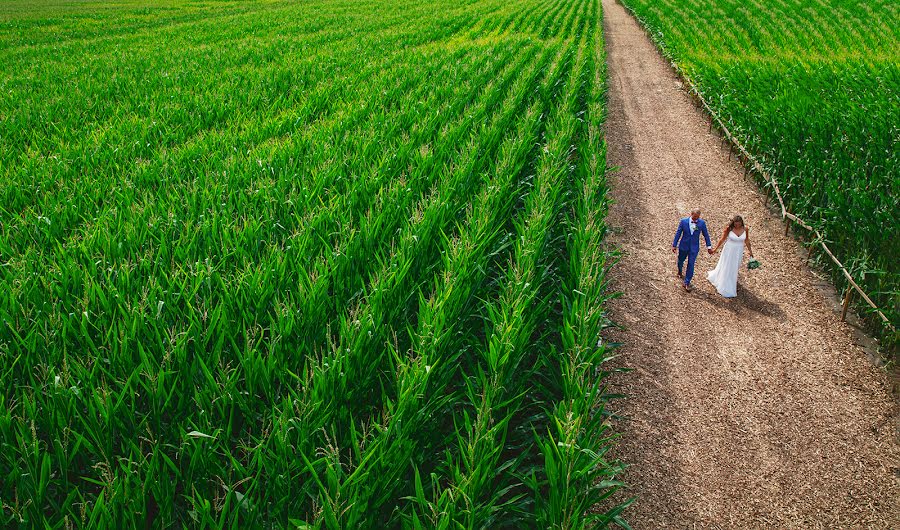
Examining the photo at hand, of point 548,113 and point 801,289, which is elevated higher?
point 548,113

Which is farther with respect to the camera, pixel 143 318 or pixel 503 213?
pixel 503 213

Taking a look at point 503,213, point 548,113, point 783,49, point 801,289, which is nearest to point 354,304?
point 503,213

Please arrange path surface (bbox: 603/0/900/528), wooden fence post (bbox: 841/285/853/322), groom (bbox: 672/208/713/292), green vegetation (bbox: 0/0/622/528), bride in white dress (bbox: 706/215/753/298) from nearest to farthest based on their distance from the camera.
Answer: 1. green vegetation (bbox: 0/0/622/528)
2. path surface (bbox: 603/0/900/528)
3. wooden fence post (bbox: 841/285/853/322)
4. bride in white dress (bbox: 706/215/753/298)
5. groom (bbox: 672/208/713/292)

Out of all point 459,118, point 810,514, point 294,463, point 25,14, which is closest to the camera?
point 294,463

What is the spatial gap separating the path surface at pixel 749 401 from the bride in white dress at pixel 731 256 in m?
0.17

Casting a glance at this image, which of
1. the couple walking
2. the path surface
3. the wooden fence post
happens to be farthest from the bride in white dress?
the wooden fence post

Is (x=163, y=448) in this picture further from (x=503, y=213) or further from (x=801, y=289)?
(x=801, y=289)

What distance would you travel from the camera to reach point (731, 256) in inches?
269

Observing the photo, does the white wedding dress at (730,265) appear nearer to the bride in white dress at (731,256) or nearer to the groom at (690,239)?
the bride in white dress at (731,256)

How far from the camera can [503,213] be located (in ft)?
22.8

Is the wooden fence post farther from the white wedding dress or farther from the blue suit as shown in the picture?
the blue suit

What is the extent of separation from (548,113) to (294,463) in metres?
11.7

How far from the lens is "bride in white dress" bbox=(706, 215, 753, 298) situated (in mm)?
6816

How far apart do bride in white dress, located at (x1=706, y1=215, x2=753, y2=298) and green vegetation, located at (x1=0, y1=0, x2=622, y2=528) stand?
57.0 inches
